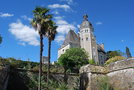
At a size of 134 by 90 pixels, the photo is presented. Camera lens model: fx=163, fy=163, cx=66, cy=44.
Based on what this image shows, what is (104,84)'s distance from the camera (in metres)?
15.6

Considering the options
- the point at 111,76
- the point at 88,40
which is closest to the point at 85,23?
the point at 88,40

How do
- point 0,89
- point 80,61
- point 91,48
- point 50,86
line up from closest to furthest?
point 0,89, point 50,86, point 80,61, point 91,48

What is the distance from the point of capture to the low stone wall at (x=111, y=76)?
14.3m

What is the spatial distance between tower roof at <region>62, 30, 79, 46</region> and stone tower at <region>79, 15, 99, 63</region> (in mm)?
1731

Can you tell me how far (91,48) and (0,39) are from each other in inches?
1241

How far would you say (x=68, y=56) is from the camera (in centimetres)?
3412

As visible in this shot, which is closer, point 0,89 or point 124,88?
point 0,89

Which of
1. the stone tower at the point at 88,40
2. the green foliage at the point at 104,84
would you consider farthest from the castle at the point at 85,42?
the green foliage at the point at 104,84

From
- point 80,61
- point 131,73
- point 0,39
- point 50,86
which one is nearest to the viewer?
point 131,73

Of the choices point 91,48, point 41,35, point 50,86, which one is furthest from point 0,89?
point 91,48

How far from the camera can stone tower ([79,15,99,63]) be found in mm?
50841

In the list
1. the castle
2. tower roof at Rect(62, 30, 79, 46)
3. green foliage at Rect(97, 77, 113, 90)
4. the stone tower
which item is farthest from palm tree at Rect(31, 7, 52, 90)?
the stone tower

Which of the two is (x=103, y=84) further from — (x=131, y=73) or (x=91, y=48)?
(x=91, y=48)

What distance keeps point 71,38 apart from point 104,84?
36.6 meters
